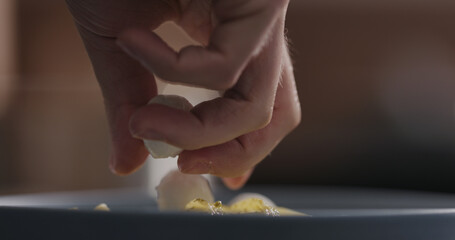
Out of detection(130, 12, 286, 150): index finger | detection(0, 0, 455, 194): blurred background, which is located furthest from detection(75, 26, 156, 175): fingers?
detection(0, 0, 455, 194): blurred background

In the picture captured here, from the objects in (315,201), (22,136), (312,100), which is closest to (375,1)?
(312,100)

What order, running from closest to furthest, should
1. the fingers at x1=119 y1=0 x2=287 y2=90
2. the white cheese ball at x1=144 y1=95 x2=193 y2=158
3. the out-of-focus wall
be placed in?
1. the fingers at x1=119 y1=0 x2=287 y2=90
2. the white cheese ball at x1=144 y1=95 x2=193 y2=158
3. the out-of-focus wall

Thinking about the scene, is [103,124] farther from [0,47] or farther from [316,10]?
[316,10]

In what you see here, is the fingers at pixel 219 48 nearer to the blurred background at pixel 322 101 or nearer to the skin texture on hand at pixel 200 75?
the skin texture on hand at pixel 200 75

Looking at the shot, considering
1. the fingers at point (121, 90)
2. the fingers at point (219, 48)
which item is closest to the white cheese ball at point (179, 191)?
the fingers at point (121, 90)

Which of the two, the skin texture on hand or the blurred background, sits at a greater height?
the skin texture on hand

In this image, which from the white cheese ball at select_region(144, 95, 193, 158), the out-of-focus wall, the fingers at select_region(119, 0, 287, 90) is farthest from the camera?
the out-of-focus wall

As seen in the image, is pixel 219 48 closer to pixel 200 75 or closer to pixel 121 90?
pixel 200 75

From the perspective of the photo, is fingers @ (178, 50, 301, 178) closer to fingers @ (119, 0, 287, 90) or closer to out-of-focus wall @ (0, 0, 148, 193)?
fingers @ (119, 0, 287, 90)
